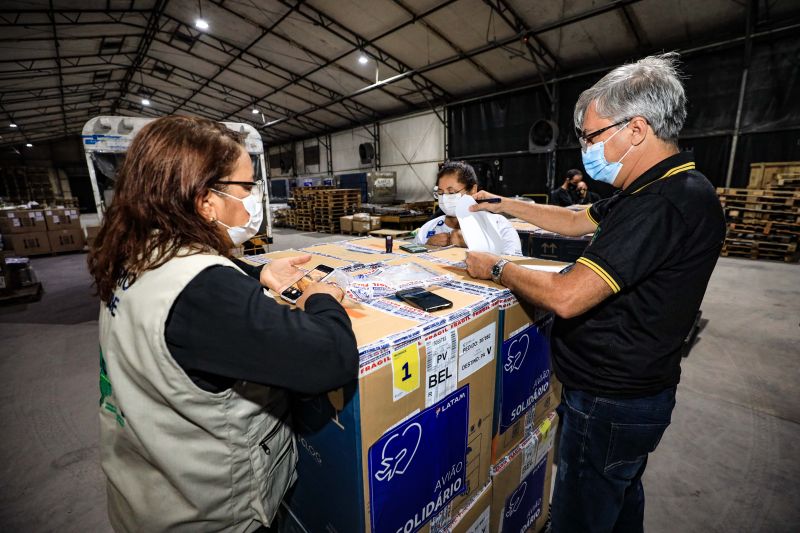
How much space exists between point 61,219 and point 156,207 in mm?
12919

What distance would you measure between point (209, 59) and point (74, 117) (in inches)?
489

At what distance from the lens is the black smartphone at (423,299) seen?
1188 millimetres

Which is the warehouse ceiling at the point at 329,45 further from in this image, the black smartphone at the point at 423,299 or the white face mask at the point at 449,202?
the black smartphone at the point at 423,299

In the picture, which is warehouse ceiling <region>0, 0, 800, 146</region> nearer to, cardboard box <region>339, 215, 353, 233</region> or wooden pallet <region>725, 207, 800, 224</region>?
wooden pallet <region>725, 207, 800, 224</region>

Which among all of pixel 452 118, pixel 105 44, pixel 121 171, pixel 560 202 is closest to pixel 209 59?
pixel 105 44

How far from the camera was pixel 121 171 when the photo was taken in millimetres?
889

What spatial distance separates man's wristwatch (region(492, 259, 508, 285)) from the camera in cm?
140

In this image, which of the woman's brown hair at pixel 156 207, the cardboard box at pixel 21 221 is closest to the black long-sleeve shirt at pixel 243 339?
the woman's brown hair at pixel 156 207

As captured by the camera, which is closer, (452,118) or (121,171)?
(121,171)

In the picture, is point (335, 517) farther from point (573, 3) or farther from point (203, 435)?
point (573, 3)

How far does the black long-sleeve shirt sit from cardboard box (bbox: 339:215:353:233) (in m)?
11.6

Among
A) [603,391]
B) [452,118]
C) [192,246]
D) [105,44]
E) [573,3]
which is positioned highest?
[105,44]

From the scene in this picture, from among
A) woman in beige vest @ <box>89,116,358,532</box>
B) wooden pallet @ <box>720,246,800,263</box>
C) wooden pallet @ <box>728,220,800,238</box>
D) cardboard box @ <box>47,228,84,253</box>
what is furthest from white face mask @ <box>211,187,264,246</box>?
cardboard box @ <box>47,228,84,253</box>

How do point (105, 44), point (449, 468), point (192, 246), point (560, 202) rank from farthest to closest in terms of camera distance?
point (105, 44) < point (560, 202) < point (449, 468) < point (192, 246)
